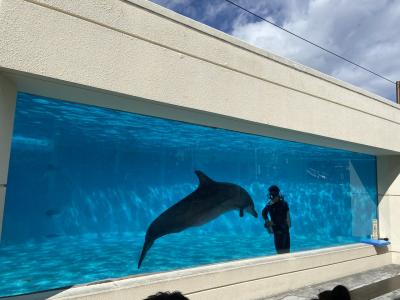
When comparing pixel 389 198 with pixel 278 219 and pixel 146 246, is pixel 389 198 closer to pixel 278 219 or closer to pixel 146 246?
pixel 278 219

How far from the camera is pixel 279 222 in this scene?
8.26m

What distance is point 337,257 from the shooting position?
28.2 feet

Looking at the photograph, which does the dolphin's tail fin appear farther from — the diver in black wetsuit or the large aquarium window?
the diver in black wetsuit

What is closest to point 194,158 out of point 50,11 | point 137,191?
point 137,191

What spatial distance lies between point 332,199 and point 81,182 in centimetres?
683

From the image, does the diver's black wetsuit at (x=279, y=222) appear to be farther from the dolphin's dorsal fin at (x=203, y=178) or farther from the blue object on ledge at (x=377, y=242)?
the blue object on ledge at (x=377, y=242)

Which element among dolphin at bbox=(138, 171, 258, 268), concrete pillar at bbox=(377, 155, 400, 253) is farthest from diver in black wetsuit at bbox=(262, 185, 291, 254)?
concrete pillar at bbox=(377, 155, 400, 253)

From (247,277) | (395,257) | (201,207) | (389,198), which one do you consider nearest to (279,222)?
(247,277)

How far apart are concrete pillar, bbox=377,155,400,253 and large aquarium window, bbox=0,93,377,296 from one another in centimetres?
317

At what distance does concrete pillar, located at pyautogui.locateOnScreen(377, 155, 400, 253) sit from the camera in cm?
1031

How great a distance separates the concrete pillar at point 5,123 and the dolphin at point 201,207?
2379 millimetres

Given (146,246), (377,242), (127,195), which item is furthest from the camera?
(377,242)

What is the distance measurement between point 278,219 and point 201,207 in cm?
228

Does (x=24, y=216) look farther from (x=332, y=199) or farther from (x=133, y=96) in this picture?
(x=332, y=199)
